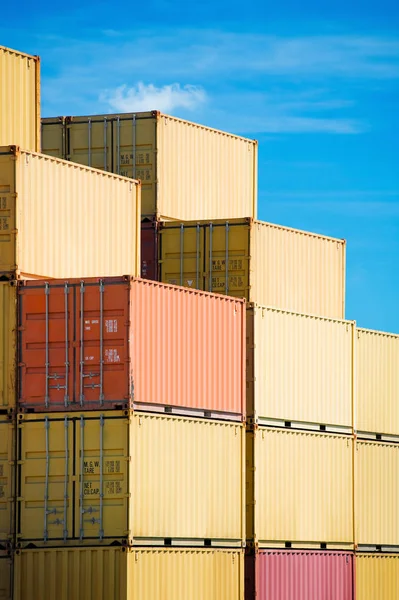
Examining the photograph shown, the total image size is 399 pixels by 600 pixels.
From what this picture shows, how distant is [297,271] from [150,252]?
405 centimetres

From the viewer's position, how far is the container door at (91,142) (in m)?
40.6

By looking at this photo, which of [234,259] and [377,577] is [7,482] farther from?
[377,577]

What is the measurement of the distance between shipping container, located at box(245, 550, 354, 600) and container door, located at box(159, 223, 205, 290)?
278 inches

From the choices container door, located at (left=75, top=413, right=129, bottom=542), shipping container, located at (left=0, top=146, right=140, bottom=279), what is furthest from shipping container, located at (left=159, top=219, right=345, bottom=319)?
container door, located at (left=75, top=413, right=129, bottom=542)

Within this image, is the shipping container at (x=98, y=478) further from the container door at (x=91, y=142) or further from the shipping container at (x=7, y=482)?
the container door at (x=91, y=142)

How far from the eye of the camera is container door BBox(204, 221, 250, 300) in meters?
39.4

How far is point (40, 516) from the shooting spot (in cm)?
3209

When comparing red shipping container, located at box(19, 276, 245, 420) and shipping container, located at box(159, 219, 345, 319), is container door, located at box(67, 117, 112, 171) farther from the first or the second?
red shipping container, located at box(19, 276, 245, 420)

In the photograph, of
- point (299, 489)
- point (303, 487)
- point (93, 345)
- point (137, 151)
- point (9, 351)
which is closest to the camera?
point (93, 345)

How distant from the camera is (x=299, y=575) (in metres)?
37.4

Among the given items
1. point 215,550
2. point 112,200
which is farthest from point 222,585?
point 112,200

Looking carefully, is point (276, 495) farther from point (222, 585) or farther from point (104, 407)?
point (104, 407)

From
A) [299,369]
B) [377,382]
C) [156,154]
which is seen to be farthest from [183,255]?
[377,382]

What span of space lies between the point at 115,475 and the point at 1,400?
9.21 ft
